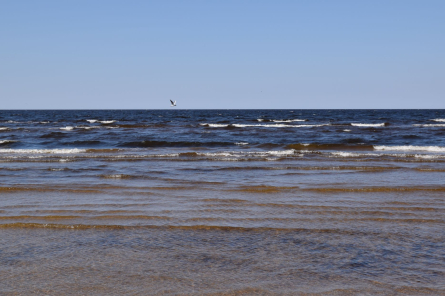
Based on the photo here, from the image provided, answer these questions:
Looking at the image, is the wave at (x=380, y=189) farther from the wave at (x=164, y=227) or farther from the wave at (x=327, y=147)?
the wave at (x=327, y=147)

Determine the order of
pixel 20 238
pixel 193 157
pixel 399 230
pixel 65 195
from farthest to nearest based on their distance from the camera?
pixel 193 157, pixel 65 195, pixel 399 230, pixel 20 238

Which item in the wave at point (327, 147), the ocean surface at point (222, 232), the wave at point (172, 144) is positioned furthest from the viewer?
the wave at point (172, 144)

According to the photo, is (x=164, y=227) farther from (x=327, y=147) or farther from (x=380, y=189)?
(x=327, y=147)

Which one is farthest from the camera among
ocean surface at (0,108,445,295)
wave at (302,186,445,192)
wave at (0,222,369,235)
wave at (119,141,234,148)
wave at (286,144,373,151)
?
wave at (119,141,234,148)

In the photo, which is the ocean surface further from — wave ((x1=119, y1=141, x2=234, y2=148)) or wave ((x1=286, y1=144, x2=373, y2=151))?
wave ((x1=119, y1=141, x2=234, y2=148))

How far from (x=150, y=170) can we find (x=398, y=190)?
6953 millimetres

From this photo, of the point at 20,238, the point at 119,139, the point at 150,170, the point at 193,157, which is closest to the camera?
the point at 20,238

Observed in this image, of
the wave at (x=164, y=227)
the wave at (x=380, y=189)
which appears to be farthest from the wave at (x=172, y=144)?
the wave at (x=164, y=227)

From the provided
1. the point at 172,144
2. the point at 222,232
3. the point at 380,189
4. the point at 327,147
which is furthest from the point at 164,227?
the point at 172,144

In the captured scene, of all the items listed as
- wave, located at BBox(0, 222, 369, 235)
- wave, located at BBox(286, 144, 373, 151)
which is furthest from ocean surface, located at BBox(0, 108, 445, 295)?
wave, located at BBox(286, 144, 373, 151)

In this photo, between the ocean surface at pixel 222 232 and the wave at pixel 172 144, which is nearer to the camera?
the ocean surface at pixel 222 232

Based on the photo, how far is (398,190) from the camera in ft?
32.0

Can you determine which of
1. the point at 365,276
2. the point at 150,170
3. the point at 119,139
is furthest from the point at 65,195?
the point at 119,139

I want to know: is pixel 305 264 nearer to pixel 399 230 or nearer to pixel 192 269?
pixel 192 269
